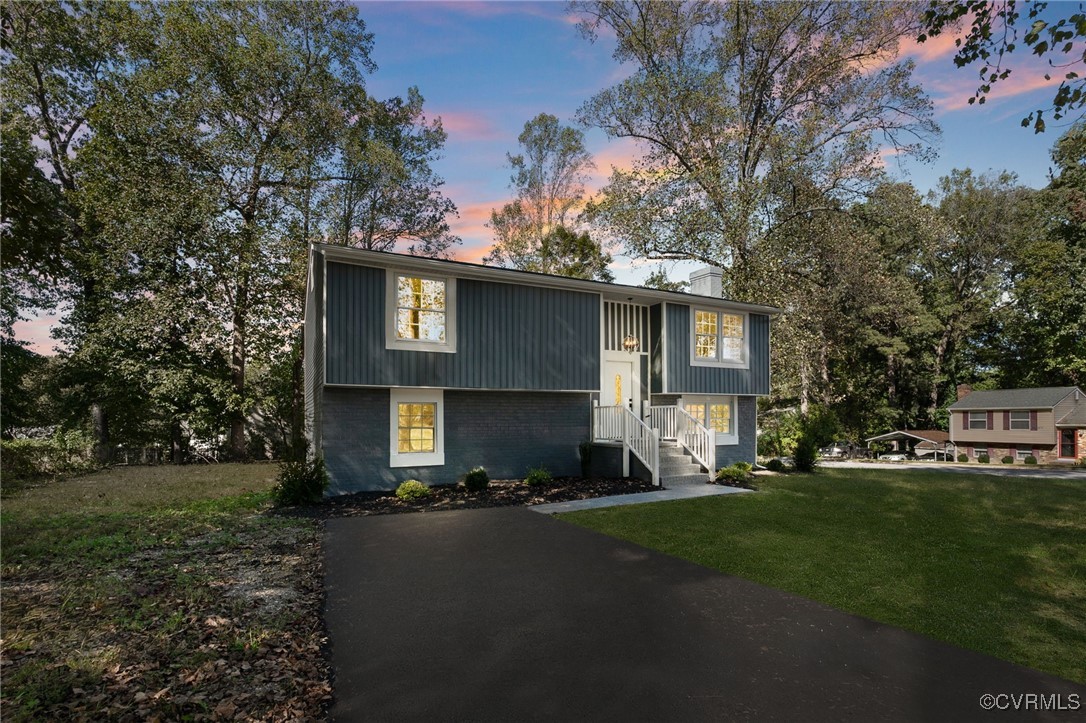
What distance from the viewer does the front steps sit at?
13164 mm

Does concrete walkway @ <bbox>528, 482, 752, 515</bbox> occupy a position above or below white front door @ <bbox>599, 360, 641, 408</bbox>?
below

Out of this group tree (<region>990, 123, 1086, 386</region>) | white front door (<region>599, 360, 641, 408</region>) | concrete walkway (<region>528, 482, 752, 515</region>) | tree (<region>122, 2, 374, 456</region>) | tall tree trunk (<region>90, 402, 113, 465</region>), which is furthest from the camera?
tree (<region>990, 123, 1086, 386</region>)

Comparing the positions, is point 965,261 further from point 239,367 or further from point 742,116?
point 239,367

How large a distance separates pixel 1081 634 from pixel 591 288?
11082 mm

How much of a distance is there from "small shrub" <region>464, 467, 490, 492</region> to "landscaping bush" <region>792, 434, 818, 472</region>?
10.1 meters

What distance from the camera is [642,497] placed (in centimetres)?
A: 1126

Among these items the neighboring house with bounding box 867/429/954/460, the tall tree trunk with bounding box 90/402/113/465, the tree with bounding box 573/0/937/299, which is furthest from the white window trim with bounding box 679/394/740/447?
the neighboring house with bounding box 867/429/954/460

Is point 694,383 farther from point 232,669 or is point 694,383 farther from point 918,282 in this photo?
point 918,282

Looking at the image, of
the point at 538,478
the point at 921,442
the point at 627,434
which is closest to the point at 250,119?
the point at 538,478

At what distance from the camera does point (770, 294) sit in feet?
69.5

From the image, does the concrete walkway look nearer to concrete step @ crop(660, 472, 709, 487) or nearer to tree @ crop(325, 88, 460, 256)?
concrete step @ crop(660, 472, 709, 487)

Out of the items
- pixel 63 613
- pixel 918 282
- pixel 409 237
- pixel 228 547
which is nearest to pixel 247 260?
pixel 409 237

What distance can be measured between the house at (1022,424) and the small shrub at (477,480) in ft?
109

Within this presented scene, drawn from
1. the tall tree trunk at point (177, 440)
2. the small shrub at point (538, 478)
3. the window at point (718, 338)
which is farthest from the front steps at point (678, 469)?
the tall tree trunk at point (177, 440)
